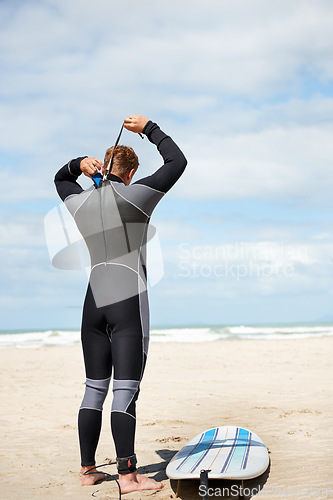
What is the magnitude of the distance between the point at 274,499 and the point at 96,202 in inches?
90.0

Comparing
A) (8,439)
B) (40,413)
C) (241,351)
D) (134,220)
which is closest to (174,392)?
(40,413)

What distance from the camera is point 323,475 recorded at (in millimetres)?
3562

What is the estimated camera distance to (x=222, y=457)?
11.8ft

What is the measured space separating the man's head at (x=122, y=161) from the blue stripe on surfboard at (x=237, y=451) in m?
2.12

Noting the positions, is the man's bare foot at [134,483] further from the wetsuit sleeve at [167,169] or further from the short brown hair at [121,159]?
the short brown hair at [121,159]

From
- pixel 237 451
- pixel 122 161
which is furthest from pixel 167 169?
pixel 237 451

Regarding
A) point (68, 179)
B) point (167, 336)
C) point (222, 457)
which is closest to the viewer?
point (222, 457)

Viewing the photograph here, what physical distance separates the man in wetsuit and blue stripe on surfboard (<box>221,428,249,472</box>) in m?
0.55

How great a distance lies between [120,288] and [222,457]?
1477 mm

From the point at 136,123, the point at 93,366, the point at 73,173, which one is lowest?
the point at 93,366

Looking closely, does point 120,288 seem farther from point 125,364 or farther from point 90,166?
point 90,166

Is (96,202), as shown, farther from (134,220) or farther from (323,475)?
(323,475)

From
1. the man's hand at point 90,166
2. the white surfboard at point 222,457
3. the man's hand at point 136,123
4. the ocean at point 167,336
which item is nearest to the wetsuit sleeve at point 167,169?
the man's hand at point 136,123

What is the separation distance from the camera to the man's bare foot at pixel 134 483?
10.6 ft
